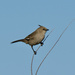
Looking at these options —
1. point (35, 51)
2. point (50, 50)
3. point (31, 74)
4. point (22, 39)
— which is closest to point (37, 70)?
point (31, 74)

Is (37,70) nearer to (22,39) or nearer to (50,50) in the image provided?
(50,50)

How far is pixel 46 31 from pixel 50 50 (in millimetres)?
575

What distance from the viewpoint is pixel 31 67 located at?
243cm

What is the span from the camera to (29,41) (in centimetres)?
296

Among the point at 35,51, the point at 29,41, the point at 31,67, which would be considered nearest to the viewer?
the point at 31,67

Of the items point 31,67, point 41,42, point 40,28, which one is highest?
point 40,28

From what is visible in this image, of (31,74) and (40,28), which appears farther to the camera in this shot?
(40,28)

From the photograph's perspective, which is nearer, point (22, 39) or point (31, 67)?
point (31, 67)

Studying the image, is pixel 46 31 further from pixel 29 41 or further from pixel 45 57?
pixel 45 57

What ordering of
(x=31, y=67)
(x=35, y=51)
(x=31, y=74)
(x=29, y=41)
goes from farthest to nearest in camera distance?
(x=29, y=41), (x=35, y=51), (x=31, y=67), (x=31, y=74)

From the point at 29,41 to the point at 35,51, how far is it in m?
0.27

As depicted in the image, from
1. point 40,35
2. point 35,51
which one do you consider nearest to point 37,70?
point 35,51

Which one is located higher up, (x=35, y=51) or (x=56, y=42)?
(x=56, y=42)

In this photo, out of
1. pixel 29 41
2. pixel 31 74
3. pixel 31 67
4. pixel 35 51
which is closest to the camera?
pixel 31 74
